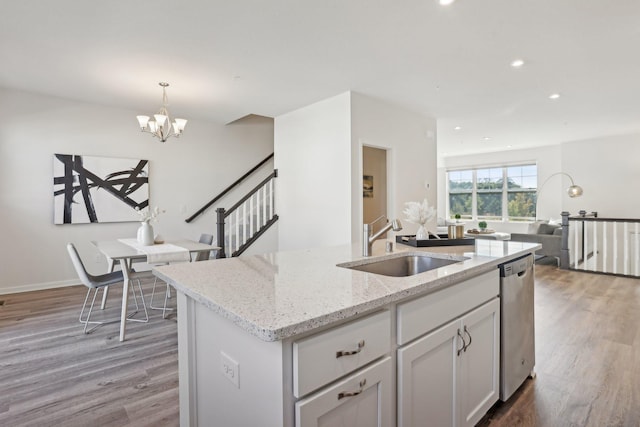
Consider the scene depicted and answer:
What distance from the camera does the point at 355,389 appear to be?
1.05 metres

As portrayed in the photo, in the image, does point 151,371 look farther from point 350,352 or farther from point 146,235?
point 350,352

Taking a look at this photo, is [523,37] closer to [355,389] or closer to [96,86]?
[355,389]

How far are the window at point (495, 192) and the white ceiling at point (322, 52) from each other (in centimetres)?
397

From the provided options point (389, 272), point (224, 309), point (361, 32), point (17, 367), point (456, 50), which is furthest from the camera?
point (456, 50)

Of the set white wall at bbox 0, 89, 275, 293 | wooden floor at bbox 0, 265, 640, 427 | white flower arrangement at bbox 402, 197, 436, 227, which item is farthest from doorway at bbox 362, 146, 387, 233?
white flower arrangement at bbox 402, 197, 436, 227

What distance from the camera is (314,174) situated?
4965 millimetres

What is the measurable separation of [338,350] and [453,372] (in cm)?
80

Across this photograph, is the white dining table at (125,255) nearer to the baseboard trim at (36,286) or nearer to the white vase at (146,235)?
the white vase at (146,235)

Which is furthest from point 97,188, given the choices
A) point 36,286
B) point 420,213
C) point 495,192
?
point 495,192

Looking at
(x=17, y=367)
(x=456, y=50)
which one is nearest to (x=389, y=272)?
(x=456, y=50)

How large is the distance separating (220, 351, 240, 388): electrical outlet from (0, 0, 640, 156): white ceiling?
241cm

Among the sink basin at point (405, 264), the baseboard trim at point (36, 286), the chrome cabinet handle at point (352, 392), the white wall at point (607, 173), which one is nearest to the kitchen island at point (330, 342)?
the chrome cabinet handle at point (352, 392)

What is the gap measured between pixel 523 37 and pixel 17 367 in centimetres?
484

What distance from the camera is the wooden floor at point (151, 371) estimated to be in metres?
1.90
